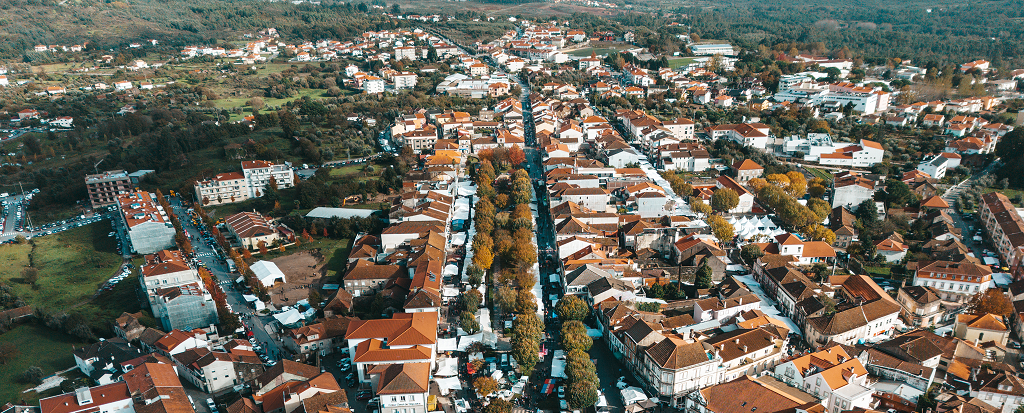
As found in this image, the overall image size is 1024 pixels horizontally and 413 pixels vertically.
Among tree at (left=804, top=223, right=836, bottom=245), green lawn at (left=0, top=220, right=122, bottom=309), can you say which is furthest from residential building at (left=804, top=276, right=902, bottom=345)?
green lawn at (left=0, top=220, right=122, bottom=309)

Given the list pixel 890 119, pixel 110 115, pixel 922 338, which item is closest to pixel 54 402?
pixel 922 338

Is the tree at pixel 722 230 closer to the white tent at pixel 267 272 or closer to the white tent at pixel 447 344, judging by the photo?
the white tent at pixel 447 344

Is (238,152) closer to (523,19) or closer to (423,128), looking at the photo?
(423,128)

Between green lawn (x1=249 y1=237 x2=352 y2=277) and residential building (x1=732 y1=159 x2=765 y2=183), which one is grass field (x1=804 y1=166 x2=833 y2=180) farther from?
green lawn (x1=249 y1=237 x2=352 y2=277)

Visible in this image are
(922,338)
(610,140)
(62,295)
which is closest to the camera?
(922,338)

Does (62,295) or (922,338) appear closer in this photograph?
(922,338)

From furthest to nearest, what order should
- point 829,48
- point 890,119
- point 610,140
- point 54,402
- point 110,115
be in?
point 829,48 < point 110,115 < point 890,119 < point 610,140 < point 54,402
